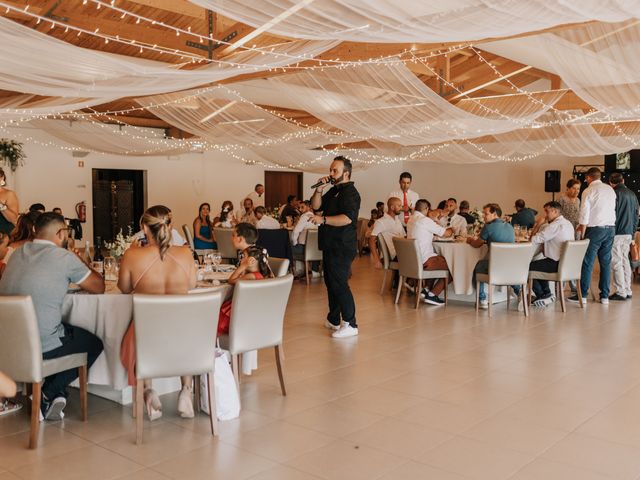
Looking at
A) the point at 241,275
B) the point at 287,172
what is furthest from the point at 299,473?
the point at 287,172

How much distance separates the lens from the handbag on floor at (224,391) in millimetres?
3801

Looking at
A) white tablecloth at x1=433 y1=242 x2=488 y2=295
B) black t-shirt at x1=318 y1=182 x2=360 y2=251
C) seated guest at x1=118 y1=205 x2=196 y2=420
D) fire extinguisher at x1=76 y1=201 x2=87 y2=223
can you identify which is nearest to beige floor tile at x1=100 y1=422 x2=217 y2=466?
seated guest at x1=118 y1=205 x2=196 y2=420

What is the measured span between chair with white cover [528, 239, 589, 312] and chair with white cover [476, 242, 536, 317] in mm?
327

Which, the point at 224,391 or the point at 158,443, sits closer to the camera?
the point at 158,443

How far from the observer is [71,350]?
3721 millimetres

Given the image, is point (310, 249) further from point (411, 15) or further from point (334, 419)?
point (411, 15)

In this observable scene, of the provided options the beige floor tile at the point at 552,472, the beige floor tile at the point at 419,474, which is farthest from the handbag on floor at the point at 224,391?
the beige floor tile at the point at 552,472

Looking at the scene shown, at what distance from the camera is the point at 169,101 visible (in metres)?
7.89

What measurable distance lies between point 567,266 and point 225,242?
4734 millimetres

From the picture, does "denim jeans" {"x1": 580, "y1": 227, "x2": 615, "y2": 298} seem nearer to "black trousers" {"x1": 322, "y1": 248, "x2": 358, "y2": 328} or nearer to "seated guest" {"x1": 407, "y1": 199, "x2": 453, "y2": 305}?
"seated guest" {"x1": 407, "y1": 199, "x2": 453, "y2": 305}

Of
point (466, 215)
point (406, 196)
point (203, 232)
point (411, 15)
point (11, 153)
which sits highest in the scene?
point (411, 15)

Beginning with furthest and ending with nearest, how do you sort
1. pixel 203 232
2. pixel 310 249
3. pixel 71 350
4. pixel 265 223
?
pixel 203 232
pixel 310 249
pixel 265 223
pixel 71 350

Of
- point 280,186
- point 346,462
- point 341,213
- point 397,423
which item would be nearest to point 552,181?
point 280,186

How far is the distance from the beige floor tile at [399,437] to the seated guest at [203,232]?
22.2ft
